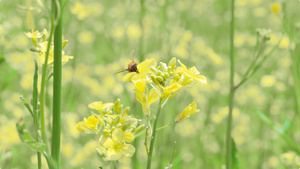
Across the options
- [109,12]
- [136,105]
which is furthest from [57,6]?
[109,12]

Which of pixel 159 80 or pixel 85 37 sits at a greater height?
A: pixel 159 80

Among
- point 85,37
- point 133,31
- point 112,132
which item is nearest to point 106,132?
point 112,132

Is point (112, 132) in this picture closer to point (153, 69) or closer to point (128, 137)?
point (128, 137)

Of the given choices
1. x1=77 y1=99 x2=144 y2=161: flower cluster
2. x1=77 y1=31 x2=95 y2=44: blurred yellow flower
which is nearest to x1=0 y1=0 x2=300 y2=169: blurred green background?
x1=77 y1=31 x2=95 y2=44: blurred yellow flower

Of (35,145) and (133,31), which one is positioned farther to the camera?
(133,31)

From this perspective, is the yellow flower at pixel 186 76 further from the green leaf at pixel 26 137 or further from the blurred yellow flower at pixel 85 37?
the blurred yellow flower at pixel 85 37

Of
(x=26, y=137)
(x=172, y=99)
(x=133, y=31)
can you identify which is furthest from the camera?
(x=133, y=31)
